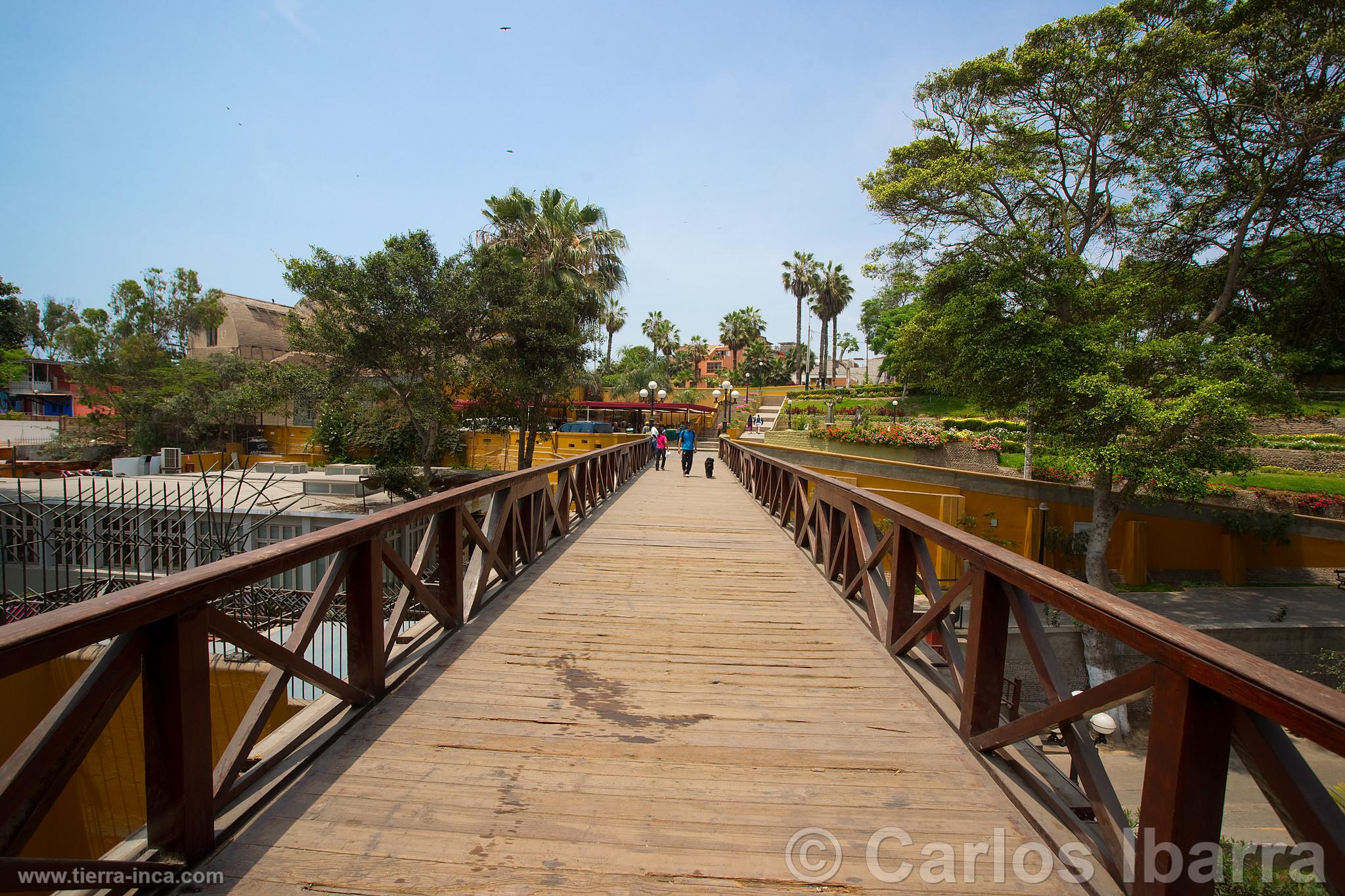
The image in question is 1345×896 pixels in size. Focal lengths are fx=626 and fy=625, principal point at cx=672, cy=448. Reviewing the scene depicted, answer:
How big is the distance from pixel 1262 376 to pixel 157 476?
2845 centimetres

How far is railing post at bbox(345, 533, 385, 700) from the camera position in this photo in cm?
296

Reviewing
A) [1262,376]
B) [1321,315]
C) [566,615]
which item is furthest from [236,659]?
[1321,315]

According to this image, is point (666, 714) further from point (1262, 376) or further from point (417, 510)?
point (1262, 376)

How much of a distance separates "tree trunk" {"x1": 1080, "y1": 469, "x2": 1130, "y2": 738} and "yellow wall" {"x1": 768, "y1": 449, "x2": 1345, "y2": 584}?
6.00 ft

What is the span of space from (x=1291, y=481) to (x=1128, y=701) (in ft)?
87.4

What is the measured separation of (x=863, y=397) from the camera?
49125mm

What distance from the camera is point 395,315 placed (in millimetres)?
17359

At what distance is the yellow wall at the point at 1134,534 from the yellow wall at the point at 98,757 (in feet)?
46.9

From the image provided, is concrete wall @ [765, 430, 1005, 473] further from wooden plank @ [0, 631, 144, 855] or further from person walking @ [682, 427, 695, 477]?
wooden plank @ [0, 631, 144, 855]

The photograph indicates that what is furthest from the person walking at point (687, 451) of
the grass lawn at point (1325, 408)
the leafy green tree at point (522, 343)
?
the grass lawn at point (1325, 408)

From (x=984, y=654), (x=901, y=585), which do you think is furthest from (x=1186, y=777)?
(x=901, y=585)

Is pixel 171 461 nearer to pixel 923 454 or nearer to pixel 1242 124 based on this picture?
pixel 923 454

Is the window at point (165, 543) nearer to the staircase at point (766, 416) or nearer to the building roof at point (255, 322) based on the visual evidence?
the staircase at point (766, 416)

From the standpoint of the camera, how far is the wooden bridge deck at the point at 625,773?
199 cm
